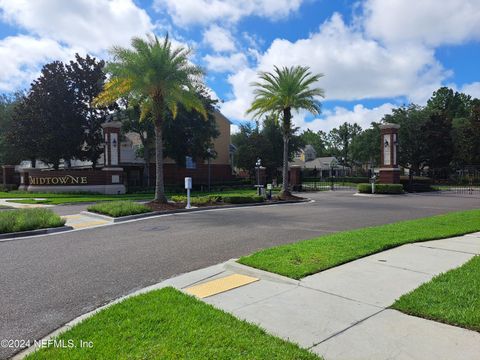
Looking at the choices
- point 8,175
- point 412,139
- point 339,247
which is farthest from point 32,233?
point 412,139

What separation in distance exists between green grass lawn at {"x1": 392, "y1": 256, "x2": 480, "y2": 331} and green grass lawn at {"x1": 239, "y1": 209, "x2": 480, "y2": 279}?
5.62 feet

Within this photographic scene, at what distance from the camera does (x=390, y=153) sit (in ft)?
104

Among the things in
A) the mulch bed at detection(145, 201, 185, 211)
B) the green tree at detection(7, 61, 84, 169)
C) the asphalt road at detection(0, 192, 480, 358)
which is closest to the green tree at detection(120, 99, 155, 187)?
the green tree at detection(7, 61, 84, 169)

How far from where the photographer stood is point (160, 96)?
65.1ft

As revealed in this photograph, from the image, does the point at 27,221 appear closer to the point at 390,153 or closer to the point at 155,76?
the point at 155,76

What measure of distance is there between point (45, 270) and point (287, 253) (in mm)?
4703

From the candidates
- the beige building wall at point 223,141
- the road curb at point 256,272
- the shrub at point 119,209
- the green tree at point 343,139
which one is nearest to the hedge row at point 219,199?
the shrub at point 119,209

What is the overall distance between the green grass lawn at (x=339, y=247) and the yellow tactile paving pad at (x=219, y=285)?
1.54 ft

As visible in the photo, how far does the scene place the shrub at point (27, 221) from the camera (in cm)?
1162

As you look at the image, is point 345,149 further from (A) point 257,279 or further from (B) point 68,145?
(A) point 257,279

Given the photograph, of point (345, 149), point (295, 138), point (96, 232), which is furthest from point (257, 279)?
point (345, 149)

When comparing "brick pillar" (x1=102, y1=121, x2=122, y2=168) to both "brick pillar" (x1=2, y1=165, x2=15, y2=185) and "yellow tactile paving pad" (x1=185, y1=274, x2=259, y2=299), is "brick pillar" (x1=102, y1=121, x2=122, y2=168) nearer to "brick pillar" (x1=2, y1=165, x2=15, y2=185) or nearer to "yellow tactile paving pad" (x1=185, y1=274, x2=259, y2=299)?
"brick pillar" (x1=2, y1=165, x2=15, y2=185)

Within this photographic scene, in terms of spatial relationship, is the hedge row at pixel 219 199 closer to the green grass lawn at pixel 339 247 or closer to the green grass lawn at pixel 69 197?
the green grass lawn at pixel 69 197

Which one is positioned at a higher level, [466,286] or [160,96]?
[160,96]
